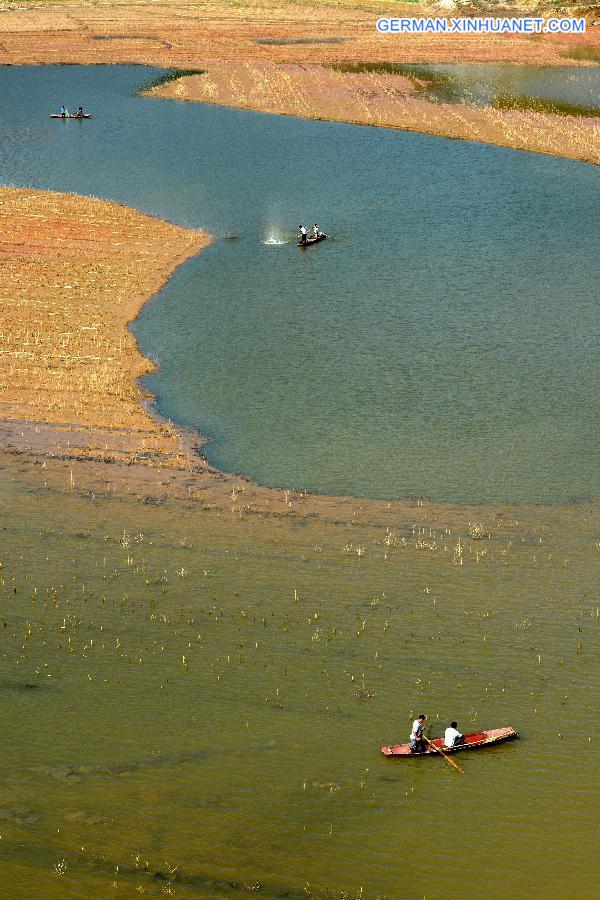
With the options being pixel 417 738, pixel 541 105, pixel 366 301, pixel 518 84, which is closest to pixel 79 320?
pixel 366 301

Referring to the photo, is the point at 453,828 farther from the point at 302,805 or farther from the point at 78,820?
the point at 78,820

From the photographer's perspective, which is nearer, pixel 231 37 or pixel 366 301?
pixel 366 301

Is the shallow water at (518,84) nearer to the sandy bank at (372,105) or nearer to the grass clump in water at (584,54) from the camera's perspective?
the sandy bank at (372,105)

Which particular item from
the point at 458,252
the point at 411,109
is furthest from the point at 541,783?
the point at 411,109

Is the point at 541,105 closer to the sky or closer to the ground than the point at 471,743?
closer to the sky

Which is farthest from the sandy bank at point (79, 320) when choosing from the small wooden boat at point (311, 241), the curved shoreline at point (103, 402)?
the small wooden boat at point (311, 241)

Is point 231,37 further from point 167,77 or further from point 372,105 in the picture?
point 372,105
